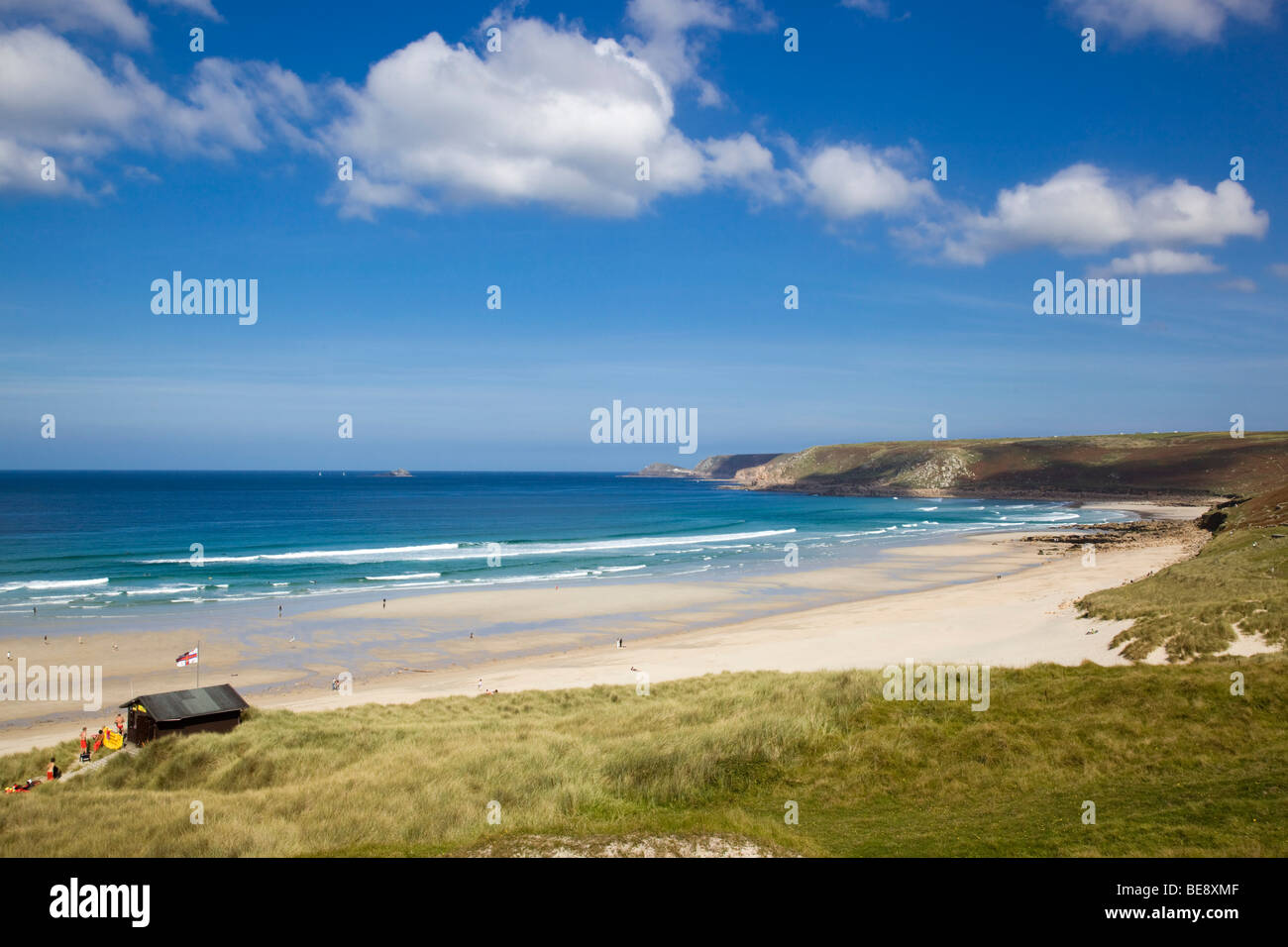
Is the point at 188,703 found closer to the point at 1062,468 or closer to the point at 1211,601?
the point at 1211,601

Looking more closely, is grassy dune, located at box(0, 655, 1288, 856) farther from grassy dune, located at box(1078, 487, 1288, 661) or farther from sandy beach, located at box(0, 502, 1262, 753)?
sandy beach, located at box(0, 502, 1262, 753)

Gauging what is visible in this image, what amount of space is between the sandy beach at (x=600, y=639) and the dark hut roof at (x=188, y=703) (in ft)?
15.3

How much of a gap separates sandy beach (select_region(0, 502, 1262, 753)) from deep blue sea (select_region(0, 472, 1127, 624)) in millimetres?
6541

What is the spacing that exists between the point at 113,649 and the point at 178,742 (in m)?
19.0

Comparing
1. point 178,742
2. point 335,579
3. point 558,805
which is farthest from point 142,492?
point 558,805

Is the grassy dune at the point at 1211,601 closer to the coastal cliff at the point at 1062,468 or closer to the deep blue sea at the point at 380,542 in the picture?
the deep blue sea at the point at 380,542

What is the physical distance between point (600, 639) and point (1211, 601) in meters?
23.8

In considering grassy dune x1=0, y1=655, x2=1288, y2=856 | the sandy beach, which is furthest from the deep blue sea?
grassy dune x1=0, y1=655, x2=1288, y2=856

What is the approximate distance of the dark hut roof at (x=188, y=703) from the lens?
57.5ft

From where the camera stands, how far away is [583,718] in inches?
719

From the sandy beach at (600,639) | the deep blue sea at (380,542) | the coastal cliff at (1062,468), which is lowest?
the sandy beach at (600,639)

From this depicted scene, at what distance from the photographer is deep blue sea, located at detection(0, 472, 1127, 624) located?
4650cm

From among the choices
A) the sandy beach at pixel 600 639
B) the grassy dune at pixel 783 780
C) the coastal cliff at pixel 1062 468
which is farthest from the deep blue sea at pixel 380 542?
the grassy dune at pixel 783 780
